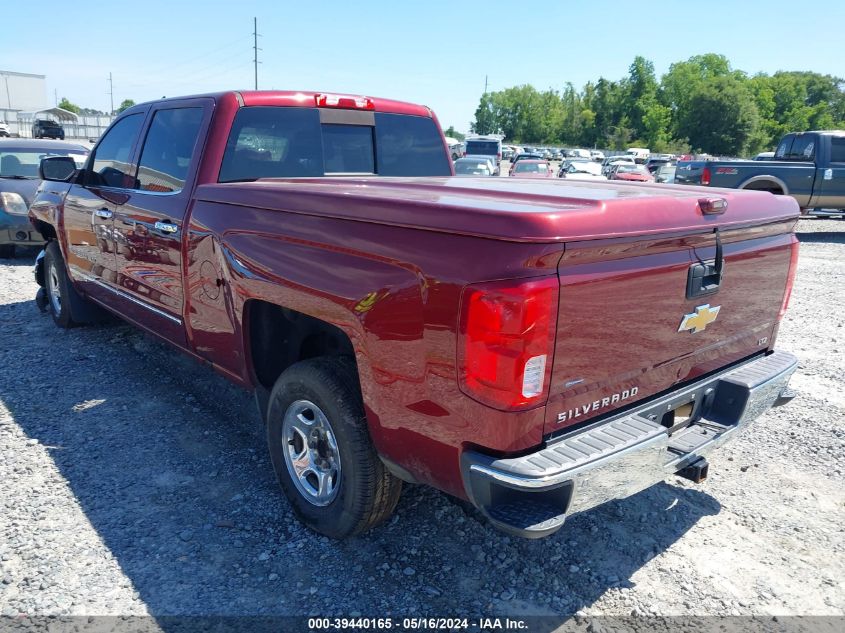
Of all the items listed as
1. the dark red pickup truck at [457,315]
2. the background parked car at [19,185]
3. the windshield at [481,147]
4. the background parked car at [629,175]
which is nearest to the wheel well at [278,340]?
the dark red pickup truck at [457,315]

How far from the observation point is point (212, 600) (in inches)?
103

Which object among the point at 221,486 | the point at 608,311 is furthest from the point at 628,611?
the point at 221,486

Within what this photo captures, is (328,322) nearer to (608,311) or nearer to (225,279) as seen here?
(225,279)

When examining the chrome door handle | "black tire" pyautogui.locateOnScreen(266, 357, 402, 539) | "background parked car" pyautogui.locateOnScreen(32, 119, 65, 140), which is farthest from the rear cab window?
"background parked car" pyautogui.locateOnScreen(32, 119, 65, 140)

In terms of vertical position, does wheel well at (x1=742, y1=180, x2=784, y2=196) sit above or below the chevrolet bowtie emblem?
above

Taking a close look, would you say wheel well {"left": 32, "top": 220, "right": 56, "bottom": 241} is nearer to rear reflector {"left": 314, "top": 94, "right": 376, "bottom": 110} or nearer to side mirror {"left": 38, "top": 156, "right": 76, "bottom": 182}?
side mirror {"left": 38, "top": 156, "right": 76, "bottom": 182}

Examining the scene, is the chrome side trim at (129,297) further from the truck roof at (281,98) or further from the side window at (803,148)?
the side window at (803,148)

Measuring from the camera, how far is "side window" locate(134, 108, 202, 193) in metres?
3.79

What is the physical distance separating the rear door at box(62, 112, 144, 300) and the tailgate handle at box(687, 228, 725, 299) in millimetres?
3600

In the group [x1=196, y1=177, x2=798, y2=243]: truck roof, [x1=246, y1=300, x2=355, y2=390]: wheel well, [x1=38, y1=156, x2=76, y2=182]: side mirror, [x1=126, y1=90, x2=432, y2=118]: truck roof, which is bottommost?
[x1=246, y1=300, x2=355, y2=390]: wheel well

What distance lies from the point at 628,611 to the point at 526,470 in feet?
3.43

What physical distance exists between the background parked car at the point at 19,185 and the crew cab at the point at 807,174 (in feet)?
41.0

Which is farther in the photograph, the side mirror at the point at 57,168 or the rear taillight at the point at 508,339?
the side mirror at the point at 57,168

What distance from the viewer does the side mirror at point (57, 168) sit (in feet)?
16.7
